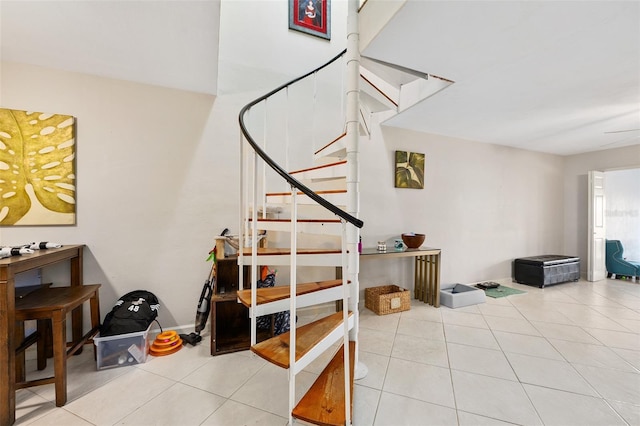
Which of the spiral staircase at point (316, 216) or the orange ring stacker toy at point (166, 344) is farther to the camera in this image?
the orange ring stacker toy at point (166, 344)

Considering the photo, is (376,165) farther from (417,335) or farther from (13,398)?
(13,398)

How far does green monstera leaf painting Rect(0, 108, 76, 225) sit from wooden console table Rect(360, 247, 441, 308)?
9.48 feet

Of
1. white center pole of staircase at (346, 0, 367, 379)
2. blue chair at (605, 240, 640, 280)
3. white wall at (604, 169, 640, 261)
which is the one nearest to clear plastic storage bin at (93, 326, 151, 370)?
white center pole of staircase at (346, 0, 367, 379)

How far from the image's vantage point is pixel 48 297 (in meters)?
1.76

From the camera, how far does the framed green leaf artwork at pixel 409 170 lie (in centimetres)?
354

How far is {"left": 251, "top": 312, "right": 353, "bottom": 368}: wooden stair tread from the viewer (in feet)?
4.24

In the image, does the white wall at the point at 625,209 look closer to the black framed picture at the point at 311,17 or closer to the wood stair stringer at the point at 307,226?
the black framed picture at the point at 311,17

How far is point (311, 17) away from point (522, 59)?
2.42 metres

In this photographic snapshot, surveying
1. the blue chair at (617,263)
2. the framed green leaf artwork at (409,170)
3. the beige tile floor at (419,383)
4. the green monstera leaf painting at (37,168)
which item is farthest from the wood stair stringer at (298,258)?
the blue chair at (617,263)

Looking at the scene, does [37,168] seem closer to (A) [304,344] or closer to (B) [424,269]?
(A) [304,344]

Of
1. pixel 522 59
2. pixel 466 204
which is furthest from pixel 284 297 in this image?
pixel 466 204

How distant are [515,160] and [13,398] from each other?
6475 millimetres

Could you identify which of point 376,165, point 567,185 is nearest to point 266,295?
point 376,165

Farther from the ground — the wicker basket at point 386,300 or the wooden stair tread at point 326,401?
the wooden stair tread at point 326,401
